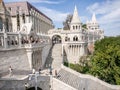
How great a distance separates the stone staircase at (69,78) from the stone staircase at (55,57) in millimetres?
13047

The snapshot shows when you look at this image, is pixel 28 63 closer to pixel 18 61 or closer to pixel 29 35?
pixel 18 61

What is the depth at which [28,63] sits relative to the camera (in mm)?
33156

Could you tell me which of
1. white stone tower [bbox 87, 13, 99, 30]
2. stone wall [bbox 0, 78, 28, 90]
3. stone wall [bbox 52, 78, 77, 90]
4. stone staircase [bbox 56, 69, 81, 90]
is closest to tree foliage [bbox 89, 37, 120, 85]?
stone staircase [bbox 56, 69, 81, 90]

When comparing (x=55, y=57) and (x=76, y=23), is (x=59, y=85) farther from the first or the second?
(x=76, y=23)

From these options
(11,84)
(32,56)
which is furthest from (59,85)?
(32,56)

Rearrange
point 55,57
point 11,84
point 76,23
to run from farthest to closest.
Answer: point 76,23, point 55,57, point 11,84

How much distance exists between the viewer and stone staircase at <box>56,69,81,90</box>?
87.5 ft

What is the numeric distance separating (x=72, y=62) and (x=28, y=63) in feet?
73.3

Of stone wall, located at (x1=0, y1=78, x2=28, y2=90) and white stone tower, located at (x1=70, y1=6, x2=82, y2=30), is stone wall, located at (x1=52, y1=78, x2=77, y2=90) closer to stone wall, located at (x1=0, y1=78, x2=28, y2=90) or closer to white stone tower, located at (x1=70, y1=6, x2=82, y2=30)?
stone wall, located at (x1=0, y1=78, x2=28, y2=90)

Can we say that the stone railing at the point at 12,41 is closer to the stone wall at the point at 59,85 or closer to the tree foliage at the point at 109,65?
the stone wall at the point at 59,85

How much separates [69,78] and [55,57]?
65.1 ft

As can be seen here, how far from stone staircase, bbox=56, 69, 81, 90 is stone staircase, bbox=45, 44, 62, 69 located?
13047mm

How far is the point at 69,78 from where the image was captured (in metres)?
28.7

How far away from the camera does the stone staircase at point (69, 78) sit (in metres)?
26.7
